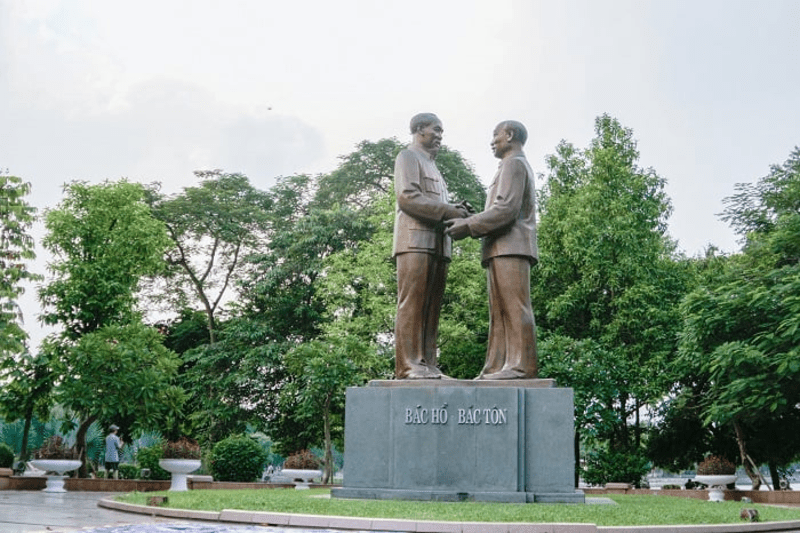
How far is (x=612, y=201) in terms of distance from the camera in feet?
96.4

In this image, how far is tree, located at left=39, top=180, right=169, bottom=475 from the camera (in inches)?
1108

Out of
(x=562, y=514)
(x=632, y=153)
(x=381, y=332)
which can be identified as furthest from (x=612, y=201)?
(x=562, y=514)

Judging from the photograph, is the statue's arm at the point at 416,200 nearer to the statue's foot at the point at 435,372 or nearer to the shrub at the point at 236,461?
the statue's foot at the point at 435,372

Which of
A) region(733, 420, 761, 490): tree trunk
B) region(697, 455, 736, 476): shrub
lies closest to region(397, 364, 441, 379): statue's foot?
region(697, 455, 736, 476): shrub

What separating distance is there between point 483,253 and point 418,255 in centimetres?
95

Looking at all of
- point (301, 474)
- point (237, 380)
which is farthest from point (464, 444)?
point (237, 380)

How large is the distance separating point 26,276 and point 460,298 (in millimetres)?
14962

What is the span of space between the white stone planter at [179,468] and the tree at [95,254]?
1047 cm

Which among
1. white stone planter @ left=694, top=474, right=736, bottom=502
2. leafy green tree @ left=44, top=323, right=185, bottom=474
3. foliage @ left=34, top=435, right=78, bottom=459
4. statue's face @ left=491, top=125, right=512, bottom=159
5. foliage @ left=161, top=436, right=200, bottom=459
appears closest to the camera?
statue's face @ left=491, top=125, right=512, bottom=159

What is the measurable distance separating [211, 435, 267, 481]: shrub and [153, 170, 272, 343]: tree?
47.6 feet

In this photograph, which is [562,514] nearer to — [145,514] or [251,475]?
[145,514]

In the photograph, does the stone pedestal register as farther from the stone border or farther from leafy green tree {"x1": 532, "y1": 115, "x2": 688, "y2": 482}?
leafy green tree {"x1": 532, "y1": 115, "x2": 688, "y2": 482}

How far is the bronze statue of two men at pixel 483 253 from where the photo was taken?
12.3 meters

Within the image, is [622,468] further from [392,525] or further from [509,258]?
[392,525]
